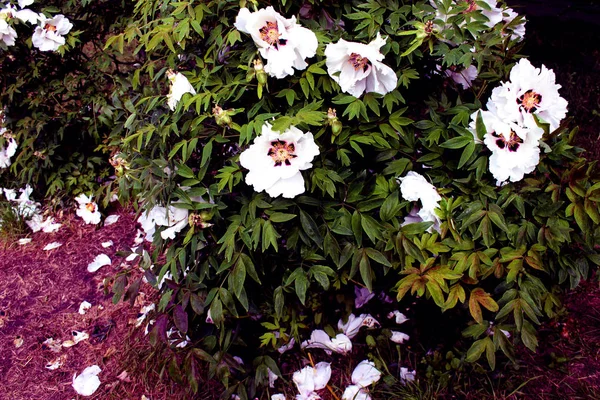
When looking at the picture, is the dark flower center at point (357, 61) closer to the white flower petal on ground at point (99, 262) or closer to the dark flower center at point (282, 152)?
the dark flower center at point (282, 152)

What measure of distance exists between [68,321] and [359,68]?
188cm

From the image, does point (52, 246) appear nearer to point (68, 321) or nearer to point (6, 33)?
point (68, 321)

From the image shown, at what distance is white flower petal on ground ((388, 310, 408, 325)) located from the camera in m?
2.14

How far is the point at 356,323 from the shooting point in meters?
2.14

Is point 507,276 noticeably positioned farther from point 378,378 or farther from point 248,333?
point 248,333

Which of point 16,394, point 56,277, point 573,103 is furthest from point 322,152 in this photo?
point 573,103

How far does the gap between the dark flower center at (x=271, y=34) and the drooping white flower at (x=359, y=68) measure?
134 mm

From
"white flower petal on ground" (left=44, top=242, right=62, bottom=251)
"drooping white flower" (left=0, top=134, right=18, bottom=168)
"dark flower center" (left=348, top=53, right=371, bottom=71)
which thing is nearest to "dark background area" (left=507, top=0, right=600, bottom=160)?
"dark flower center" (left=348, top=53, right=371, bottom=71)

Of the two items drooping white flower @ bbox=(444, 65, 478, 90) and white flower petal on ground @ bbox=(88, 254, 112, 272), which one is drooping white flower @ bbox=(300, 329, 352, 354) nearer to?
drooping white flower @ bbox=(444, 65, 478, 90)

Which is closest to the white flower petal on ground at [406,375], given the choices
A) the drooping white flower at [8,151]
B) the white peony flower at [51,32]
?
the white peony flower at [51,32]

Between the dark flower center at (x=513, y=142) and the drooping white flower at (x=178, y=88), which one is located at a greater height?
the drooping white flower at (x=178, y=88)

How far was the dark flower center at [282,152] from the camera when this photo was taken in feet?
4.86

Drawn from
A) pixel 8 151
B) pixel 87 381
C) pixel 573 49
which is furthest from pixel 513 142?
pixel 573 49

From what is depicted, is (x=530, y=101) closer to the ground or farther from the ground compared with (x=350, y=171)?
farther from the ground
